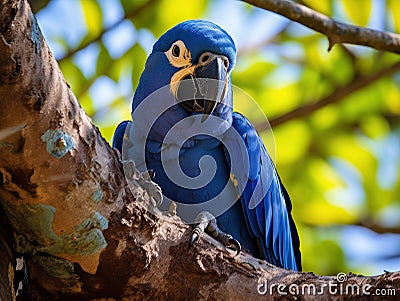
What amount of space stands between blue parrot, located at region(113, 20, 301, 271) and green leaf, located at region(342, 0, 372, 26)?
163cm

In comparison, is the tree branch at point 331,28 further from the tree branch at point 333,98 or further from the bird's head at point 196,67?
the tree branch at point 333,98

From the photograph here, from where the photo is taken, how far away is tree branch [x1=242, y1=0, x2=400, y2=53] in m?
3.28

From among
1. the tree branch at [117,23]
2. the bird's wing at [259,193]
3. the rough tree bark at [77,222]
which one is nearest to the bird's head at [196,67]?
the bird's wing at [259,193]

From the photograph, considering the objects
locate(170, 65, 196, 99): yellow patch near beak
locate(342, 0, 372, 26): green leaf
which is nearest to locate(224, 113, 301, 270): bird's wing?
locate(170, 65, 196, 99): yellow patch near beak

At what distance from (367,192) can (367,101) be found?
640 mm

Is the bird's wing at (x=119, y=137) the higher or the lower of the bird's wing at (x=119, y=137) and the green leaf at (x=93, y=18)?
the lower

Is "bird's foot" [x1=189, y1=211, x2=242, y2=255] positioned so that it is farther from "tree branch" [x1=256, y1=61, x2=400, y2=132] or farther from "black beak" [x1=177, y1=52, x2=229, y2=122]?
"tree branch" [x1=256, y1=61, x2=400, y2=132]

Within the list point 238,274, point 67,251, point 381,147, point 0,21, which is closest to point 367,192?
A: point 381,147

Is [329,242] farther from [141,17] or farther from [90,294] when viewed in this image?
[90,294]

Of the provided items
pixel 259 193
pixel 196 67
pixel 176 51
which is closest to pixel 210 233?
pixel 259 193

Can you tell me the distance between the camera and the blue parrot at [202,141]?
10.5ft

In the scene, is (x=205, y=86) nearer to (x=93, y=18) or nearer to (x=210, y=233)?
(x=210, y=233)

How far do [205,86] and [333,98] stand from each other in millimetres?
1671

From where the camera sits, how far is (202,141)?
3277mm
